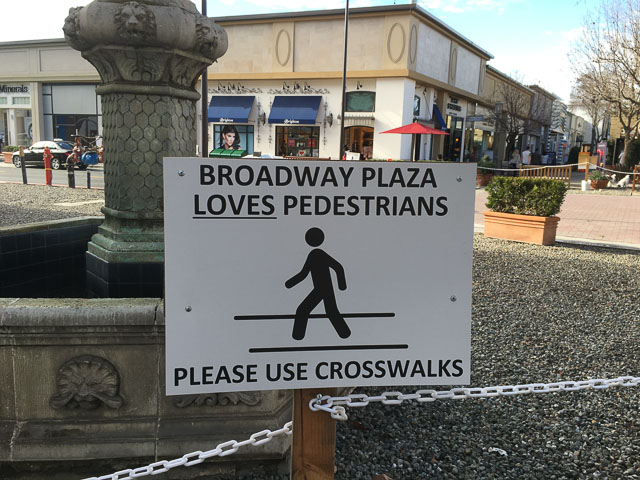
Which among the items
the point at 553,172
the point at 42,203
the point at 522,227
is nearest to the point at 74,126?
the point at 42,203

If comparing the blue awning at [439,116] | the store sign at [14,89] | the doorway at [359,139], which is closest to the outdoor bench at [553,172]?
the doorway at [359,139]

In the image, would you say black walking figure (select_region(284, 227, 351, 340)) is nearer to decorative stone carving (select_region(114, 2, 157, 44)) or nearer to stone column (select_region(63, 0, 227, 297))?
stone column (select_region(63, 0, 227, 297))

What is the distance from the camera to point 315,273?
166 centimetres

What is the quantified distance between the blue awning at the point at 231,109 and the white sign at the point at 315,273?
32.2 metres

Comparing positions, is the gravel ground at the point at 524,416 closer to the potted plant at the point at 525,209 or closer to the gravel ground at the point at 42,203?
the potted plant at the point at 525,209

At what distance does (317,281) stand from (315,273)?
3 cm

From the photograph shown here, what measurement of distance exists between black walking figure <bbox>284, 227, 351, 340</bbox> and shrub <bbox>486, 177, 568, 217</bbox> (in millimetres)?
8753

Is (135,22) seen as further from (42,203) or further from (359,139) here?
(359,139)

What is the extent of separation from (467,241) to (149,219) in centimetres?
269

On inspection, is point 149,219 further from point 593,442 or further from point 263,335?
point 593,442

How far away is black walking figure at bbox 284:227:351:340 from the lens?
65.1 inches

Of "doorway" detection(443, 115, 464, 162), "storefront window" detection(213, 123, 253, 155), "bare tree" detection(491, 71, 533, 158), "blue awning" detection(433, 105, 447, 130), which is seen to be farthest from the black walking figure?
"bare tree" detection(491, 71, 533, 158)

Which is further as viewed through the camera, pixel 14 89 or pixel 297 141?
pixel 14 89

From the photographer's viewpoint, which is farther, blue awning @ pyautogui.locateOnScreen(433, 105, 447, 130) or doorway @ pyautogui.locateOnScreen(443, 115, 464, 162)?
doorway @ pyautogui.locateOnScreen(443, 115, 464, 162)
